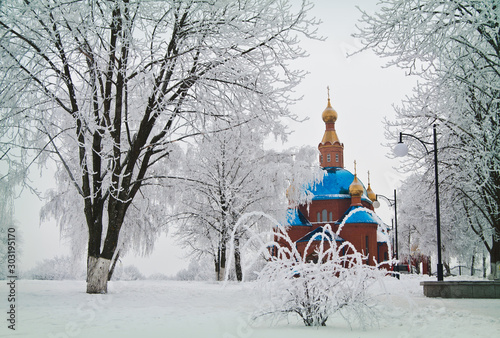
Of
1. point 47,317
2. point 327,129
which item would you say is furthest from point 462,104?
point 327,129

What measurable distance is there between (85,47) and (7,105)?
7.68 ft

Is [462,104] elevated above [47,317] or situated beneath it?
elevated above

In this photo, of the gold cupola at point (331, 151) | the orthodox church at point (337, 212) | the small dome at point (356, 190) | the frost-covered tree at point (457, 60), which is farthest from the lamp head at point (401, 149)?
the gold cupola at point (331, 151)

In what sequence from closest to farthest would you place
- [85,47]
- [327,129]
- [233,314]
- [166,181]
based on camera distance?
[233,314] < [85,47] < [166,181] < [327,129]

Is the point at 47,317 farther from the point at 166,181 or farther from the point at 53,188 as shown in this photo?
the point at 53,188

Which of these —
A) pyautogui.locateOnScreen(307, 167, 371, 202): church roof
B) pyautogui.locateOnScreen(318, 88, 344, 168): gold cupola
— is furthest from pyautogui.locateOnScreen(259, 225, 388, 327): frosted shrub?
pyautogui.locateOnScreen(318, 88, 344, 168): gold cupola

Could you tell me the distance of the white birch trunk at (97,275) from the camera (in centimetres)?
1151

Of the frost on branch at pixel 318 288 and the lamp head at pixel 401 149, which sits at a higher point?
the lamp head at pixel 401 149

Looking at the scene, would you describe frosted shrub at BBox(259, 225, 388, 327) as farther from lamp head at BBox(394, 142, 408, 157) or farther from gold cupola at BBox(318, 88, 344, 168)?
gold cupola at BBox(318, 88, 344, 168)

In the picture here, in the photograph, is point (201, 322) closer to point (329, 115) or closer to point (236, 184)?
point (236, 184)

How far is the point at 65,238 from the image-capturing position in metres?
22.2

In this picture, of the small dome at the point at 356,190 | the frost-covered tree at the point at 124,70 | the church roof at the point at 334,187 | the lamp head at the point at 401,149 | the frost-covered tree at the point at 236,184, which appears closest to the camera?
the frost-covered tree at the point at 124,70

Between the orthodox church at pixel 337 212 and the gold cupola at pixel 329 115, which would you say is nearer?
the orthodox church at pixel 337 212

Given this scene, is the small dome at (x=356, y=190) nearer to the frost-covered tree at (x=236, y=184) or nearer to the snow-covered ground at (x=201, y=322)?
the frost-covered tree at (x=236, y=184)
